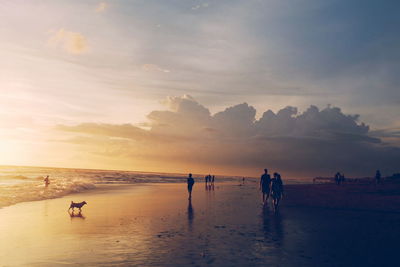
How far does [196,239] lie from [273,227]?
526 cm

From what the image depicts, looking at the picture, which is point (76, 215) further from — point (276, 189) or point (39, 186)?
point (39, 186)

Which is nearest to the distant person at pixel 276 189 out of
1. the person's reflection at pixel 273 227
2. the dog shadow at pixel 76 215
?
the person's reflection at pixel 273 227

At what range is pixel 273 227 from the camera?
55.3ft

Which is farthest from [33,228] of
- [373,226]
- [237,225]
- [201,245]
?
[373,226]

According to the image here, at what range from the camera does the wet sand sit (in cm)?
1062

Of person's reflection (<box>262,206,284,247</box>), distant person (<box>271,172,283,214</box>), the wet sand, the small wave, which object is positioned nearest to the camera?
the wet sand

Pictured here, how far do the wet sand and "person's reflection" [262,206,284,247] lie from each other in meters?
0.04

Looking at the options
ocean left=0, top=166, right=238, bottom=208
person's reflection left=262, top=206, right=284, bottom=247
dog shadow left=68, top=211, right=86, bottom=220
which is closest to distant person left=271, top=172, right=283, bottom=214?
person's reflection left=262, top=206, right=284, bottom=247

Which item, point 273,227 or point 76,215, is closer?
point 273,227

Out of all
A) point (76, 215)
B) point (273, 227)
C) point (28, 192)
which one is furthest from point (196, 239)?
point (28, 192)

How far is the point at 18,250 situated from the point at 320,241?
40.3 feet

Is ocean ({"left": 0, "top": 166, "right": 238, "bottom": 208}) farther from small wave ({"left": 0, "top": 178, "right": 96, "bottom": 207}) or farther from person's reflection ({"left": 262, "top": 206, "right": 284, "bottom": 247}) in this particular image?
person's reflection ({"left": 262, "top": 206, "right": 284, "bottom": 247})

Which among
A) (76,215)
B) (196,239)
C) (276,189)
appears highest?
(276,189)

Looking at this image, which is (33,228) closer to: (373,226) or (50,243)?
(50,243)
